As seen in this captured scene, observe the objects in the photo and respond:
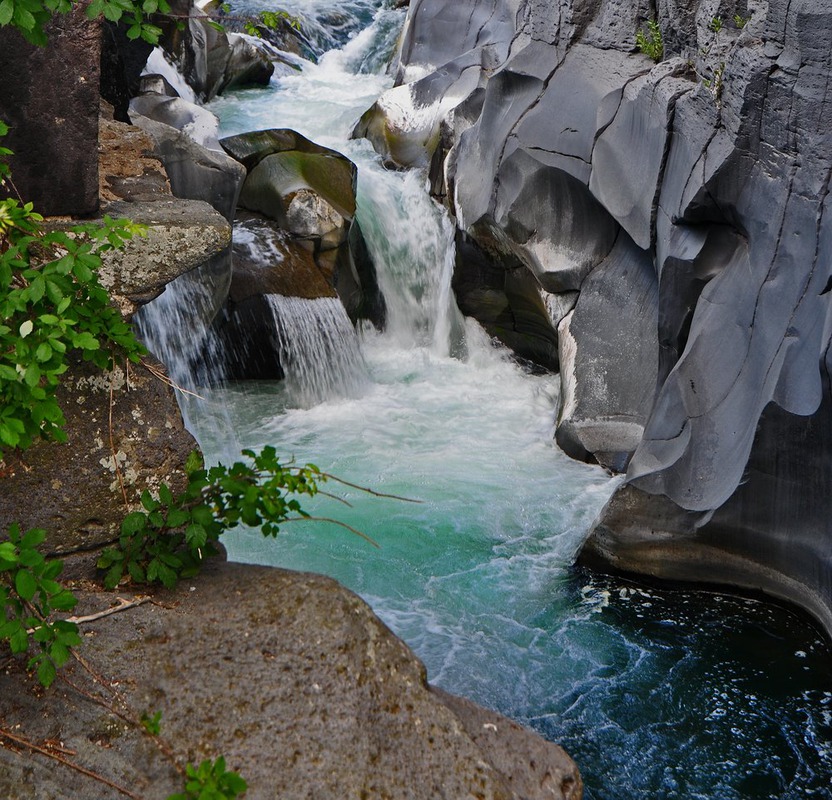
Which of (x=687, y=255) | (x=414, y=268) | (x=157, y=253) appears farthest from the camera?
(x=414, y=268)

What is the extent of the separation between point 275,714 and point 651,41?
5046 millimetres

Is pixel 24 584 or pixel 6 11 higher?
pixel 6 11

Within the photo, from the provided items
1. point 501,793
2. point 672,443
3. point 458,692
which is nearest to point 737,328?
point 672,443

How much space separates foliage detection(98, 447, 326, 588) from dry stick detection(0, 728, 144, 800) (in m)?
0.57

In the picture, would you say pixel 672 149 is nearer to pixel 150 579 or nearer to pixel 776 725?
pixel 776 725

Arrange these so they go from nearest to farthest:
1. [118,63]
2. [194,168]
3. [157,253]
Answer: [157,253] < [194,168] < [118,63]

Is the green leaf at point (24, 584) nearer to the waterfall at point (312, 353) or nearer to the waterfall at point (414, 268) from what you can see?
the waterfall at point (312, 353)

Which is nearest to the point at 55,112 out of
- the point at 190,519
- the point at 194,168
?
the point at 190,519

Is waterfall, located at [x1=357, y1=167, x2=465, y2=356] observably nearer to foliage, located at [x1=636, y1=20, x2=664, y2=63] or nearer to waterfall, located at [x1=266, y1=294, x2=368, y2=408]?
waterfall, located at [x1=266, y1=294, x2=368, y2=408]

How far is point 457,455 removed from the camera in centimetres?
652

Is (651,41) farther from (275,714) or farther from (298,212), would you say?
(275,714)

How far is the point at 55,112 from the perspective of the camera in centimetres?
292

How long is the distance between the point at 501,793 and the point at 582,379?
4425 mm

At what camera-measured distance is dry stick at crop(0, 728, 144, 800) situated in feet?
6.85
